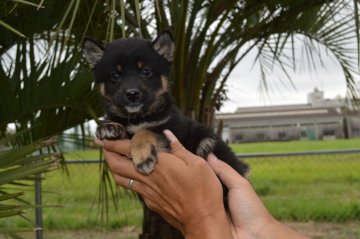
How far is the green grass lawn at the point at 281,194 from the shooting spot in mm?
7219

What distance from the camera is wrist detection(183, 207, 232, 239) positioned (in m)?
1.90

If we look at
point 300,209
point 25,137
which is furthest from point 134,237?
point 25,137

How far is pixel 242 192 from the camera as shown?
2.11 m

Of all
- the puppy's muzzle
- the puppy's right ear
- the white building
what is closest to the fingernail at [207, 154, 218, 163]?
the puppy's muzzle

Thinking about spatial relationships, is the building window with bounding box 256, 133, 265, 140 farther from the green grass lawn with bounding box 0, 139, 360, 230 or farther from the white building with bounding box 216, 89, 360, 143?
the green grass lawn with bounding box 0, 139, 360, 230

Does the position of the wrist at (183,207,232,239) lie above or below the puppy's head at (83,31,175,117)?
below

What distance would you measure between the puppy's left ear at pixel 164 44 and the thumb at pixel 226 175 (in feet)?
1.66

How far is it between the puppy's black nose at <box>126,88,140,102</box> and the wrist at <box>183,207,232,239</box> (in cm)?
52

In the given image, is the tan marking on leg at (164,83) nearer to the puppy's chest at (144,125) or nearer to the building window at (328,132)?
the puppy's chest at (144,125)

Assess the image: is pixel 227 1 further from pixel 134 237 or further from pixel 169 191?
pixel 134 237

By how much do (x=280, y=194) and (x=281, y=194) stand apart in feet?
0.08

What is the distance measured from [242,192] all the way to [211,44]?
6.34 feet

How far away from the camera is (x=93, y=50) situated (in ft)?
7.24

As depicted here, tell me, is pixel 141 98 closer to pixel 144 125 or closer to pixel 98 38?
pixel 144 125
